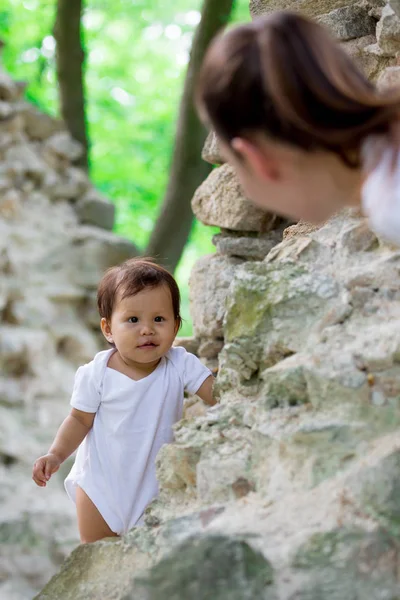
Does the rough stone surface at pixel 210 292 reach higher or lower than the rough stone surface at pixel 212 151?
lower

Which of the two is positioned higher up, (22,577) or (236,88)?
(236,88)

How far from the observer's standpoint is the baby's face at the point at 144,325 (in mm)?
1797

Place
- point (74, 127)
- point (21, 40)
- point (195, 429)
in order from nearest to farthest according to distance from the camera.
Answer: point (195, 429) → point (74, 127) → point (21, 40)

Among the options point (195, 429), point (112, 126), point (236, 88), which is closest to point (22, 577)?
point (195, 429)

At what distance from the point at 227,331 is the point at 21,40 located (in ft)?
18.6

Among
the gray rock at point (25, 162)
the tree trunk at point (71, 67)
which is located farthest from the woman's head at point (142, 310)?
the tree trunk at point (71, 67)

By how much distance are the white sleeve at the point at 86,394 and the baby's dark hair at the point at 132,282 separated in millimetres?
161

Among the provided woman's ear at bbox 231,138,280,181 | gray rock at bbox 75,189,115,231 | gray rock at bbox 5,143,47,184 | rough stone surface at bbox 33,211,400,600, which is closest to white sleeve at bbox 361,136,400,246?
woman's ear at bbox 231,138,280,181

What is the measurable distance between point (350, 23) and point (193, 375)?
2.83 feet

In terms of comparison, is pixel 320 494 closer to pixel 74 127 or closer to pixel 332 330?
pixel 332 330

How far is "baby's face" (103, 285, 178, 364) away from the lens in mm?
1797

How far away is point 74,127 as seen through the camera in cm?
531

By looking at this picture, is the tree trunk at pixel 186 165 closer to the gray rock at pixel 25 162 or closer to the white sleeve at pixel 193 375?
the gray rock at pixel 25 162

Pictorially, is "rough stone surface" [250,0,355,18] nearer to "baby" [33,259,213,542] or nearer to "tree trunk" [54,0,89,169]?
"baby" [33,259,213,542]
